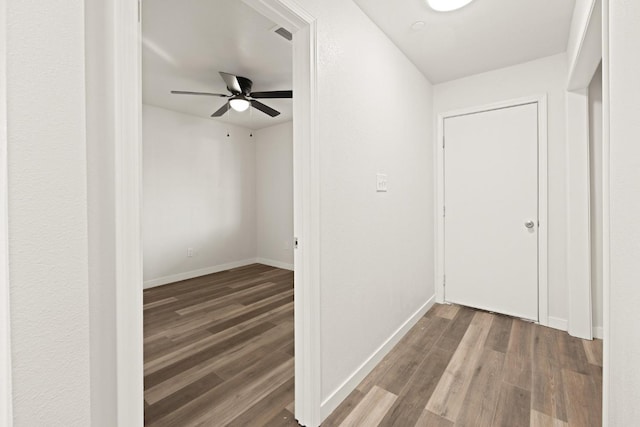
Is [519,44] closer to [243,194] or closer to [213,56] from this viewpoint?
[213,56]

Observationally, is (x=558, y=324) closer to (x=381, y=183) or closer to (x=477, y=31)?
(x=381, y=183)

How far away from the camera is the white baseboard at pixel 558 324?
258 cm

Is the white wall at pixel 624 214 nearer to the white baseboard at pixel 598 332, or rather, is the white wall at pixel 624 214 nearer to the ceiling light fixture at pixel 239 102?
the white baseboard at pixel 598 332

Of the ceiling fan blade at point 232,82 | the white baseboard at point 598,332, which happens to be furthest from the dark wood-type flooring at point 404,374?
the ceiling fan blade at point 232,82

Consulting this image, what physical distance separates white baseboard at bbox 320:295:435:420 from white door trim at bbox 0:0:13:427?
1309 mm

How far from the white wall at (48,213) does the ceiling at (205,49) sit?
61.9 inches

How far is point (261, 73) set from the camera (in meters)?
3.05

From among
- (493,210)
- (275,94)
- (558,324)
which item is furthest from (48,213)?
(558,324)

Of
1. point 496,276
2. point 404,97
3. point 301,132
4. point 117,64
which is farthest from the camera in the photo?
point 496,276

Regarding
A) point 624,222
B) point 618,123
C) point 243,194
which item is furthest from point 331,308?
point 243,194

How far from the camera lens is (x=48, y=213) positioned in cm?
70

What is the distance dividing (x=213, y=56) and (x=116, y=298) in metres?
2.50

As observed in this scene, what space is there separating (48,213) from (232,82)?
2629 millimetres

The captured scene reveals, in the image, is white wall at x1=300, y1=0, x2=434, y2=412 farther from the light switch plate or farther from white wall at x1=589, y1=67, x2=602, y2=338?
white wall at x1=589, y1=67, x2=602, y2=338
